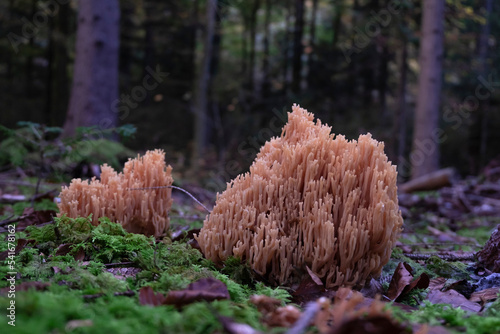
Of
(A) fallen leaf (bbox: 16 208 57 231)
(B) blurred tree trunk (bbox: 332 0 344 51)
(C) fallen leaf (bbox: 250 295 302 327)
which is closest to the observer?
(C) fallen leaf (bbox: 250 295 302 327)

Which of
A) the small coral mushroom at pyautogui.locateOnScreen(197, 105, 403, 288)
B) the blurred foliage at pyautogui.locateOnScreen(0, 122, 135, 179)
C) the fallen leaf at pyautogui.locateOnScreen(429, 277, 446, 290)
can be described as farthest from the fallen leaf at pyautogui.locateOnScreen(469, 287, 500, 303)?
the blurred foliage at pyautogui.locateOnScreen(0, 122, 135, 179)

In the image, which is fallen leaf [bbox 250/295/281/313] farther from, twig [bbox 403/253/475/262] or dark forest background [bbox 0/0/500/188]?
dark forest background [bbox 0/0/500/188]

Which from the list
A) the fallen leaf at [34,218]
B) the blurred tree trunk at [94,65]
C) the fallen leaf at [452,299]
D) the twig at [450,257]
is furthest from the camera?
the blurred tree trunk at [94,65]

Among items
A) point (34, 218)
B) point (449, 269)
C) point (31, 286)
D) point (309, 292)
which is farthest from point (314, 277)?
point (34, 218)

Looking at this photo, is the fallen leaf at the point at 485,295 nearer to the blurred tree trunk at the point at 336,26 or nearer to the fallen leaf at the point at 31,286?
the fallen leaf at the point at 31,286

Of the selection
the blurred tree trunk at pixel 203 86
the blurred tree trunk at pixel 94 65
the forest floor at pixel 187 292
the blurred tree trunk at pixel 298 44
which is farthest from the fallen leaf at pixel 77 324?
the blurred tree trunk at pixel 298 44

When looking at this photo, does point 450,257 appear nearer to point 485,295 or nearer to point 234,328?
point 485,295
